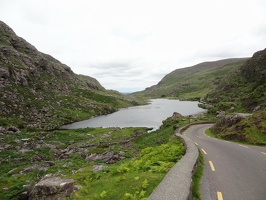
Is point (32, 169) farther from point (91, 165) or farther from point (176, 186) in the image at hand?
point (176, 186)

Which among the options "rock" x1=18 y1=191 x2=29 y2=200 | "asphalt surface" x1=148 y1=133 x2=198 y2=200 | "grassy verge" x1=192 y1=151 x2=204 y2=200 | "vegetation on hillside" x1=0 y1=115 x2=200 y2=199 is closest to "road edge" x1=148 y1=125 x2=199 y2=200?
"asphalt surface" x1=148 y1=133 x2=198 y2=200

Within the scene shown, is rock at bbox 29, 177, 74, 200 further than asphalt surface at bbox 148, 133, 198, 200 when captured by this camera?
Yes

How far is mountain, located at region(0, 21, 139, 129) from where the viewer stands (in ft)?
318

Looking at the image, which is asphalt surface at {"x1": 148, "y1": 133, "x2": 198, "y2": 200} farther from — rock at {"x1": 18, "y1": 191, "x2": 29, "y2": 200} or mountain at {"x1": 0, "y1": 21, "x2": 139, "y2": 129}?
mountain at {"x1": 0, "y1": 21, "x2": 139, "y2": 129}

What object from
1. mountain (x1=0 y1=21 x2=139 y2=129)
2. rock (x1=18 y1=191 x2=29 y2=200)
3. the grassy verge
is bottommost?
rock (x1=18 y1=191 x2=29 y2=200)

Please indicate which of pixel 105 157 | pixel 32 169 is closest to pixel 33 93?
pixel 105 157

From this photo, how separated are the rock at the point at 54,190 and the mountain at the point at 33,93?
69.9m

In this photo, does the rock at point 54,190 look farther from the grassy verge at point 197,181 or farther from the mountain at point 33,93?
the mountain at point 33,93

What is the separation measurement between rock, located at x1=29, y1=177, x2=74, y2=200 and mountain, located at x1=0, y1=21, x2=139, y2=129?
69.9m

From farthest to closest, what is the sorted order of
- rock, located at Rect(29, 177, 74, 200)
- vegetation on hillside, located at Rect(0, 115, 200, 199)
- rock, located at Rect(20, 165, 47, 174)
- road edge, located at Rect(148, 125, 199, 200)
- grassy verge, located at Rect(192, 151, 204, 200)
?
rock, located at Rect(20, 165, 47, 174), rock, located at Rect(29, 177, 74, 200), vegetation on hillside, located at Rect(0, 115, 200, 199), grassy verge, located at Rect(192, 151, 204, 200), road edge, located at Rect(148, 125, 199, 200)

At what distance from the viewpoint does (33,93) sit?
410ft

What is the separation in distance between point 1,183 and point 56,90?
424 ft

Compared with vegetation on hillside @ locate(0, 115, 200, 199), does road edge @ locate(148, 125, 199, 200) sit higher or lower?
higher

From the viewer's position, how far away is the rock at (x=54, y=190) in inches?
690
